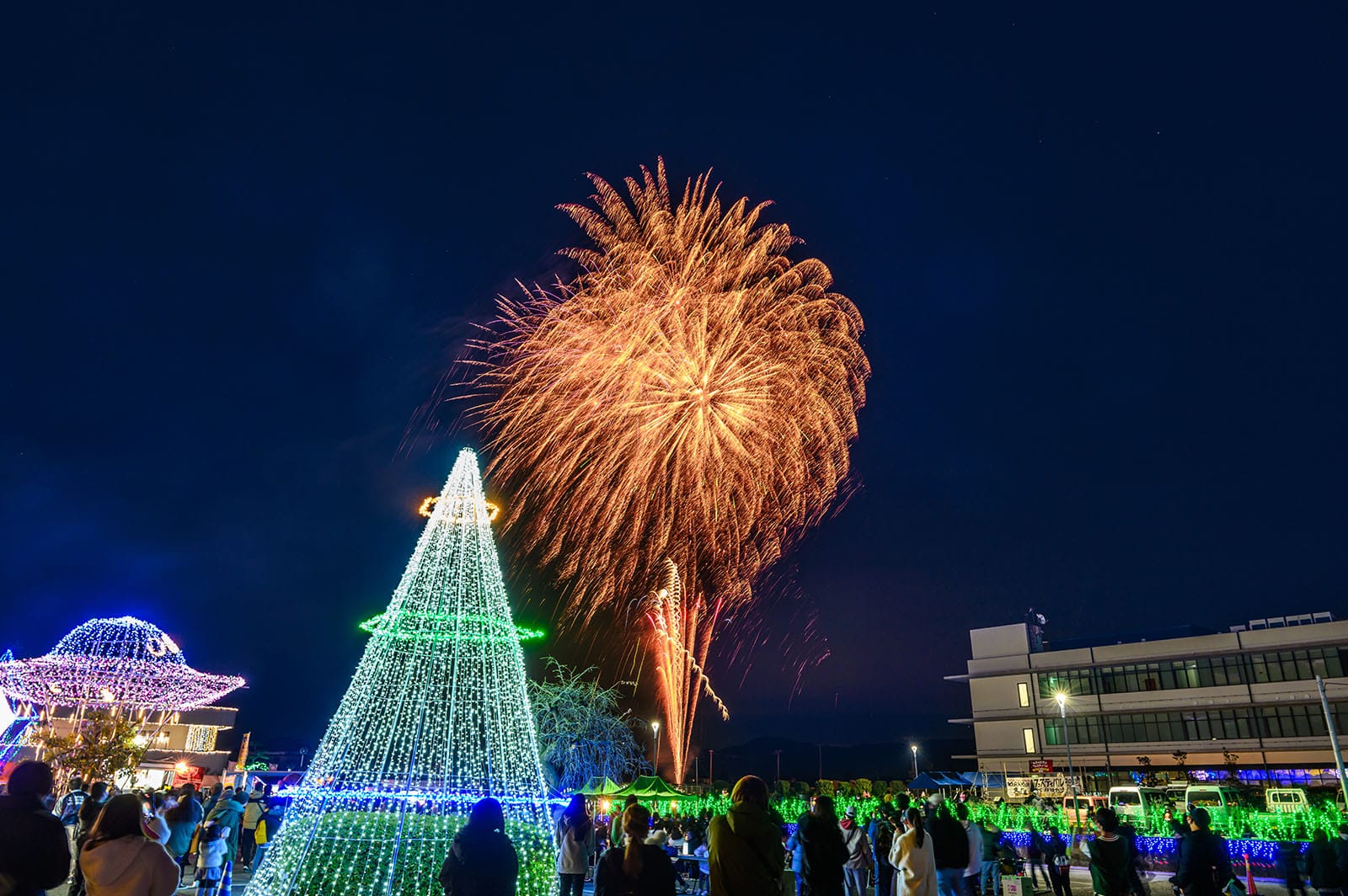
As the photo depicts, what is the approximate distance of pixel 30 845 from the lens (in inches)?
177

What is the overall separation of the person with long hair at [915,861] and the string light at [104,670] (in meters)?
35.0

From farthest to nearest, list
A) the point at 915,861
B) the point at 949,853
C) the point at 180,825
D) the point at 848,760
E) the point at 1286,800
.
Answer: the point at 848,760
the point at 1286,800
the point at 180,825
the point at 949,853
the point at 915,861

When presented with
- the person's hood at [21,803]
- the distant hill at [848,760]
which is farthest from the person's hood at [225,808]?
the distant hill at [848,760]

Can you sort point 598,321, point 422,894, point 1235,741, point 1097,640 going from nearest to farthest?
point 422,894
point 598,321
point 1235,741
point 1097,640

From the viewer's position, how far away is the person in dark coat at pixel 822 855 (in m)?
6.50

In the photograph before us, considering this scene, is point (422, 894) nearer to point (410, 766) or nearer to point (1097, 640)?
point (410, 766)

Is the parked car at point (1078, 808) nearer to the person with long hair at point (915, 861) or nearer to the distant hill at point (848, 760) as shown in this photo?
the person with long hair at point (915, 861)

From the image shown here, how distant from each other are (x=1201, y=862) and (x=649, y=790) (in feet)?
55.3

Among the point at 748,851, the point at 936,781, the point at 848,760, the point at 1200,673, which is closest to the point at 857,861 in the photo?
the point at 748,851

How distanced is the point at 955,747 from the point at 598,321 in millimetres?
134702

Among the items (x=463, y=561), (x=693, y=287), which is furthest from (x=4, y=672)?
(x=693, y=287)

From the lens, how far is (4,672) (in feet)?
103

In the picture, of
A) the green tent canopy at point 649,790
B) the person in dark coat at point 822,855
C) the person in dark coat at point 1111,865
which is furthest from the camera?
the green tent canopy at point 649,790

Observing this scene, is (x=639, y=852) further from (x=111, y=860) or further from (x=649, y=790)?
(x=649, y=790)
